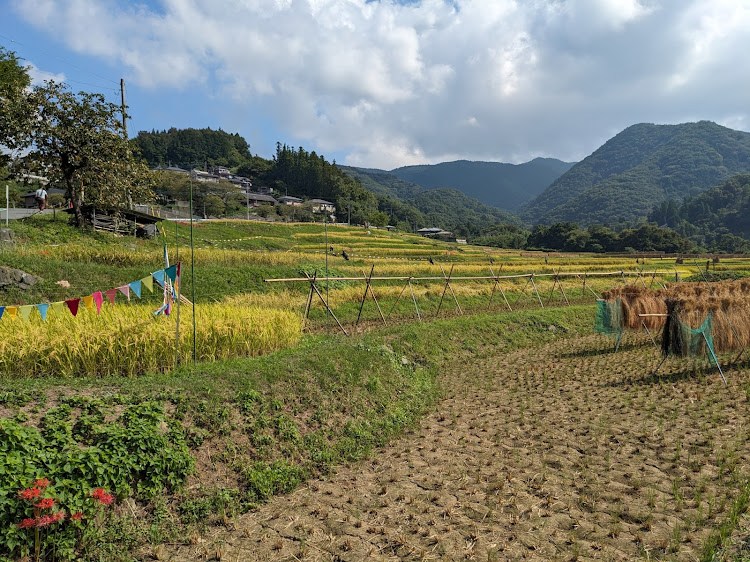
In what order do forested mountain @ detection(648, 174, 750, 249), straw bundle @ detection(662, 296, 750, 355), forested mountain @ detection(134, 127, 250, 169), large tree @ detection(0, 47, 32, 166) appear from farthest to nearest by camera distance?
forested mountain @ detection(134, 127, 250, 169) < forested mountain @ detection(648, 174, 750, 249) < large tree @ detection(0, 47, 32, 166) < straw bundle @ detection(662, 296, 750, 355)

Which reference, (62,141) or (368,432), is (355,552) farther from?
(62,141)

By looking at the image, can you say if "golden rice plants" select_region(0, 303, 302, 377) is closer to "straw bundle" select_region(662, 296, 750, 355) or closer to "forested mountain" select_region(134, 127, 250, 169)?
"straw bundle" select_region(662, 296, 750, 355)

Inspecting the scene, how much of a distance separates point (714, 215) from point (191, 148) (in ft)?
435

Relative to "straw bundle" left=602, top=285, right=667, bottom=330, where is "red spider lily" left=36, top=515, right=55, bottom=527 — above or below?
below

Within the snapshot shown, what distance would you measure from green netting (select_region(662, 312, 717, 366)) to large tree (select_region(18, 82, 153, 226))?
2397cm

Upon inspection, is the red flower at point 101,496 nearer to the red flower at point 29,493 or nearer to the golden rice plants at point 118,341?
the red flower at point 29,493

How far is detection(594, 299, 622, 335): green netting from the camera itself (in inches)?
559

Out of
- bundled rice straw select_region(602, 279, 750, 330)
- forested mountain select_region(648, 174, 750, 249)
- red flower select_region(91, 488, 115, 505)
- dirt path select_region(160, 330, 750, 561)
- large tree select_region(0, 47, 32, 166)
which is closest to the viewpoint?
red flower select_region(91, 488, 115, 505)

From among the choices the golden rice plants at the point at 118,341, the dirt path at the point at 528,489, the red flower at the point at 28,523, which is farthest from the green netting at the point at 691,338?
the red flower at the point at 28,523

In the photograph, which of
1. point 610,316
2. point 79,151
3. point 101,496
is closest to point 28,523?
point 101,496

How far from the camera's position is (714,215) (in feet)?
361

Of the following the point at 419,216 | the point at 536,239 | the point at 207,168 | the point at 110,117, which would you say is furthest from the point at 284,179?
Result: the point at 110,117

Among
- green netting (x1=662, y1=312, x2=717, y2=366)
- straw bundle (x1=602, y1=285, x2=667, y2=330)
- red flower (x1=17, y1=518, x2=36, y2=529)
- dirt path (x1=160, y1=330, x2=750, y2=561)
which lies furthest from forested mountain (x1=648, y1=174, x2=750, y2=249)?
red flower (x1=17, y1=518, x2=36, y2=529)

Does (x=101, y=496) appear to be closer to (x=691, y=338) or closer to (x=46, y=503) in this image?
(x=46, y=503)
